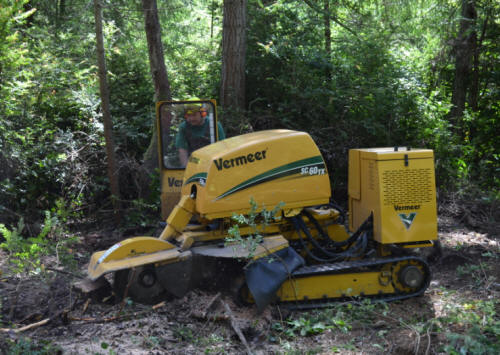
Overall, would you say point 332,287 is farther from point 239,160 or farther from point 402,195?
point 239,160

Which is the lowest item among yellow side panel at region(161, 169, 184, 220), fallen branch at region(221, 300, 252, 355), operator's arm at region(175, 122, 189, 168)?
fallen branch at region(221, 300, 252, 355)

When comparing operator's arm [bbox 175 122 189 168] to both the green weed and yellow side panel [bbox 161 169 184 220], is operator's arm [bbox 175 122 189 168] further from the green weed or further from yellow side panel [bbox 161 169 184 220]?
the green weed

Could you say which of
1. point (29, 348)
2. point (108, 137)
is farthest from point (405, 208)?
A: point (108, 137)

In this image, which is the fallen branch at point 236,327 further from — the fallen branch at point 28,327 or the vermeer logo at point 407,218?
the vermeer logo at point 407,218

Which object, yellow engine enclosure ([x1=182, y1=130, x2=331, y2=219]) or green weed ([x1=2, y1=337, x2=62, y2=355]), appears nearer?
green weed ([x1=2, y1=337, x2=62, y2=355])

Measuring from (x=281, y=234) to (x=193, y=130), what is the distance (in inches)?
78.6

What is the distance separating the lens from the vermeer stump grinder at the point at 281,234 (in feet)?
15.9

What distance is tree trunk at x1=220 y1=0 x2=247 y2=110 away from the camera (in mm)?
9508

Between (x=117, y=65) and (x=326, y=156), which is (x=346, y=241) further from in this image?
(x=117, y=65)

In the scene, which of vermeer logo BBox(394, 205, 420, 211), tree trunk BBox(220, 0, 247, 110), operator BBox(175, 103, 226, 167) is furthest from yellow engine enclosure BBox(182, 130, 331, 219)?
tree trunk BBox(220, 0, 247, 110)

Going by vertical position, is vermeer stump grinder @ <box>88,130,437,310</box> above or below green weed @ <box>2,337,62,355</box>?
above

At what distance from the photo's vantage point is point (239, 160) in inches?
198

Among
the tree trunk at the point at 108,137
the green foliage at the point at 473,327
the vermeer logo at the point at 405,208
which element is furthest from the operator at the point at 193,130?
the green foliage at the point at 473,327

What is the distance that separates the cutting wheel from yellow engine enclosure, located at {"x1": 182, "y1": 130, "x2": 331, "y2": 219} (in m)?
0.77
